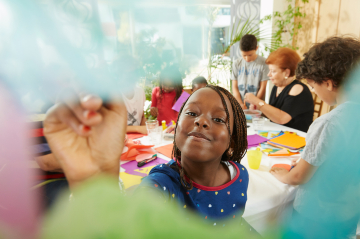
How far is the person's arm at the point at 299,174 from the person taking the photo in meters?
0.66

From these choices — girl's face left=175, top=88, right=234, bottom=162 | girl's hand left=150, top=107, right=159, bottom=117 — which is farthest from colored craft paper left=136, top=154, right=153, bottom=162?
girl's hand left=150, top=107, right=159, bottom=117

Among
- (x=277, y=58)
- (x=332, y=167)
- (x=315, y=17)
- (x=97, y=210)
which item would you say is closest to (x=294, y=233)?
(x=332, y=167)

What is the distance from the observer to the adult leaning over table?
146cm

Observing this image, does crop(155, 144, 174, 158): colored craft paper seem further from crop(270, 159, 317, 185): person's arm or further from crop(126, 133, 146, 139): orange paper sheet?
crop(270, 159, 317, 185): person's arm

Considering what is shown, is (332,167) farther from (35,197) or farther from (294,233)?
(35,197)

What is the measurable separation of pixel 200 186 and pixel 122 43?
0.47 m

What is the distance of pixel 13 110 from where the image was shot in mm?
123

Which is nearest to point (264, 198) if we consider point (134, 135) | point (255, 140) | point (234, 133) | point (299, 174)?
point (299, 174)

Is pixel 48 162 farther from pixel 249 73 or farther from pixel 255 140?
pixel 249 73

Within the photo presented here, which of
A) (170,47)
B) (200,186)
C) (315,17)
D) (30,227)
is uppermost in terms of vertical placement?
(315,17)

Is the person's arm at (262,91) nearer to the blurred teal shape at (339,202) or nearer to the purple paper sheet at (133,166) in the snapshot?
the purple paper sheet at (133,166)

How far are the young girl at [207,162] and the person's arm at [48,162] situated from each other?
8.1 inches

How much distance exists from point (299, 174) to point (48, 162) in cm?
75

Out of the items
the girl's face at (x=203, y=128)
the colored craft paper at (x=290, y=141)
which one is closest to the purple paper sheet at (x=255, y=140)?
the colored craft paper at (x=290, y=141)
